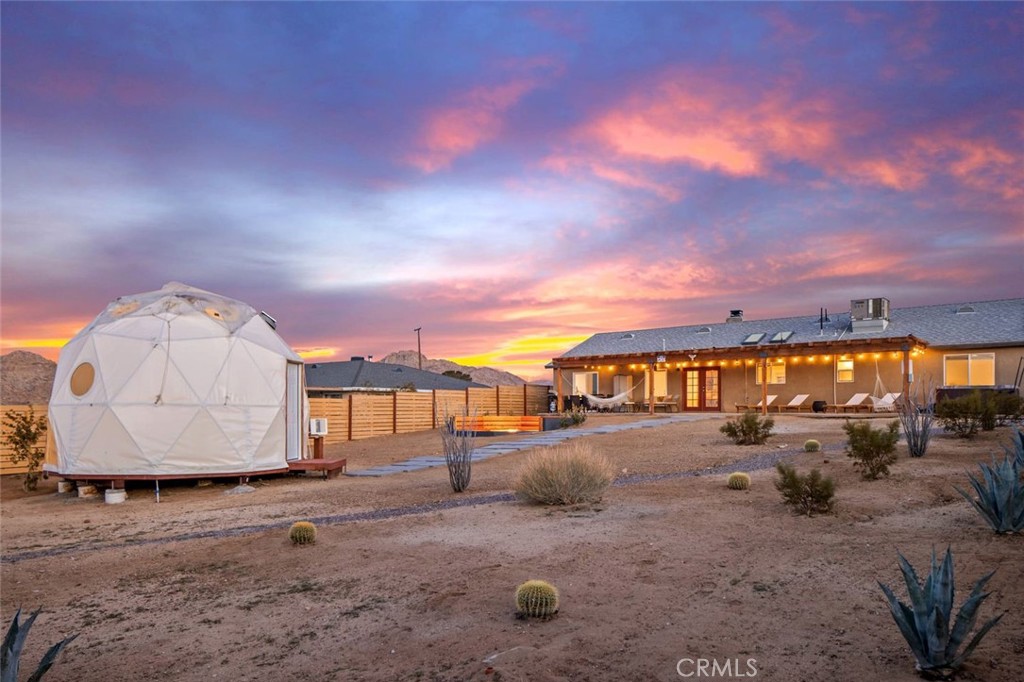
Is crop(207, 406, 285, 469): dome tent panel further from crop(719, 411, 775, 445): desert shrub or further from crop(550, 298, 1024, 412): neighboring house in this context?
crop(550, 298, 1024, 412): neighboring house

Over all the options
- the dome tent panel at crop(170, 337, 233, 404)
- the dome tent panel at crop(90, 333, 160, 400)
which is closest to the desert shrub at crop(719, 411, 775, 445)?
the dome tent panel at crop(170, 337, 233, 404)

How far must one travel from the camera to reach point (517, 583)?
528 cm

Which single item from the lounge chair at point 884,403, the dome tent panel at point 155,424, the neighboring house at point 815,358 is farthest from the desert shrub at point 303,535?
the lounge chair at point 884,403

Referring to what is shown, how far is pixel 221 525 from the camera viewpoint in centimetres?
899

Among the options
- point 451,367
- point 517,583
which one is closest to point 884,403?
point 517,583

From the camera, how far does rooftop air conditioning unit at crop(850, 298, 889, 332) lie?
25328mm

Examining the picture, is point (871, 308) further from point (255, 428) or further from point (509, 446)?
point (255, 428)

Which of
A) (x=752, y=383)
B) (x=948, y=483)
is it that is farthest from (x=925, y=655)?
(x=752, y=383)

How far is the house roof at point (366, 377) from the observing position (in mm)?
38625

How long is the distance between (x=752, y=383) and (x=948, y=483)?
18.2 metres

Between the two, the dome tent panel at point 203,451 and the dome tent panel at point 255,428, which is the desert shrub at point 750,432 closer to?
the dome tent panel at point 255,428

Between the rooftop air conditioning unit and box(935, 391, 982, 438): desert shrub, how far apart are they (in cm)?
1272

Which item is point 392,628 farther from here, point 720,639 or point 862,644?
point 862,644

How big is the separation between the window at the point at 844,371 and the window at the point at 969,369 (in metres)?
2.72
